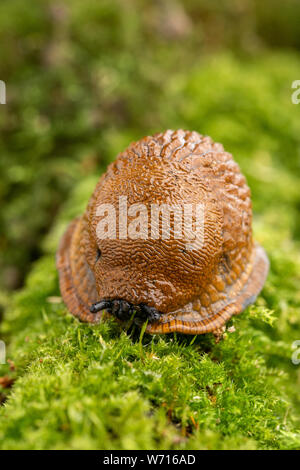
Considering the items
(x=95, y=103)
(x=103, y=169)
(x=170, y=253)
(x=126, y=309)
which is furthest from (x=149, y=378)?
(x=95, y=103)

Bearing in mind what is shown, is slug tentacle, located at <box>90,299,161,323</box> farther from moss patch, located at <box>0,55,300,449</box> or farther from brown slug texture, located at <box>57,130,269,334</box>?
moss patch, located at <box>0,55,300,449</box>

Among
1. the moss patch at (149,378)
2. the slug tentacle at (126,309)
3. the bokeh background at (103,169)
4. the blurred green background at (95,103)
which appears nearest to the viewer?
the moss patch at (149,378)

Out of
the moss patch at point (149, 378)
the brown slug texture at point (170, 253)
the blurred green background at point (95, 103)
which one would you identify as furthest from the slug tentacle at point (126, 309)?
the blurred green background at point (95, 103)

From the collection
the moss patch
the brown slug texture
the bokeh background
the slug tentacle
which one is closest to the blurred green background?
the bokeh background

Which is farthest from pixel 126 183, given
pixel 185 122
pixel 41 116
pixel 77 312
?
pixel 185 122

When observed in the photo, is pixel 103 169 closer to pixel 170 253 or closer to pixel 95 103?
pixel 95 103

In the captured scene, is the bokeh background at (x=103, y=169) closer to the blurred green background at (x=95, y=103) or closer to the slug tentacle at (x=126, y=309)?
the blurred green background at (x=95, y=103)
